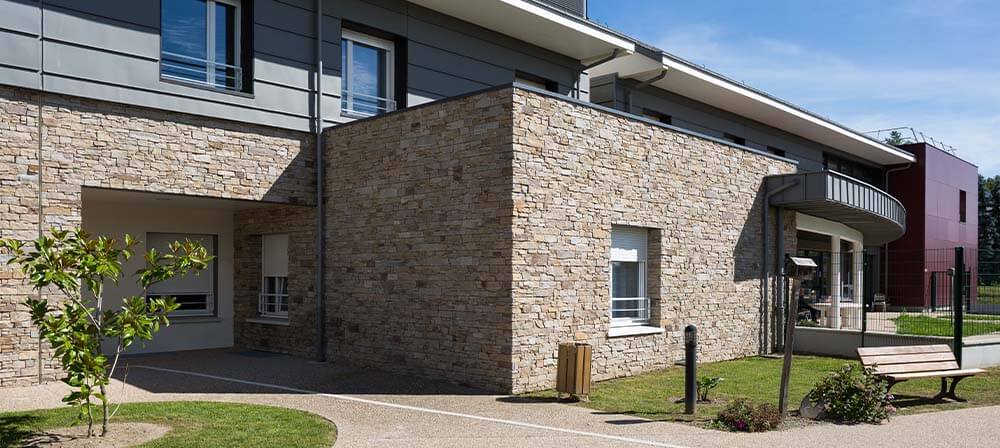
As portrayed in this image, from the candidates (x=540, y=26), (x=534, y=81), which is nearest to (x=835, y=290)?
(x=534, y=81)

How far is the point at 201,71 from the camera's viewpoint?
502 inches

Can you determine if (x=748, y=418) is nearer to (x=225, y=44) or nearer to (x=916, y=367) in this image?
(x=916, y=367)

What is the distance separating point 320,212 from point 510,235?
4.31 m

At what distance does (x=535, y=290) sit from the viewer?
10.8m

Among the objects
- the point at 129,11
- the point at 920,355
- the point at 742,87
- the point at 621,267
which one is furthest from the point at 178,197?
the point at 742,87

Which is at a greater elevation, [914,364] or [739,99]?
[739,99]

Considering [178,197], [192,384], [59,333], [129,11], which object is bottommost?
[192,384]

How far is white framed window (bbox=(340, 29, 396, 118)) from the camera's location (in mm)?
14320

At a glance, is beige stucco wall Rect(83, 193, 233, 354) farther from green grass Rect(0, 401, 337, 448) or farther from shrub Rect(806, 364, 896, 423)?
shrub Rect(806, 364, 896, 423)

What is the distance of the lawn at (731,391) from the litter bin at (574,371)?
0.20 meters

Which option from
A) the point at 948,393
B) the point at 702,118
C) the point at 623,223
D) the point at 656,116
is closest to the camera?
the point at 948,393

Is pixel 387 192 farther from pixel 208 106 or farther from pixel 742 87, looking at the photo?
pixel 742 87

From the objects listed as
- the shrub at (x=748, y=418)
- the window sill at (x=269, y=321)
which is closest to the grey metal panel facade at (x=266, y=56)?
the window sill at (x=269, y=321)

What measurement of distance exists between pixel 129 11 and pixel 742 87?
1541cm
